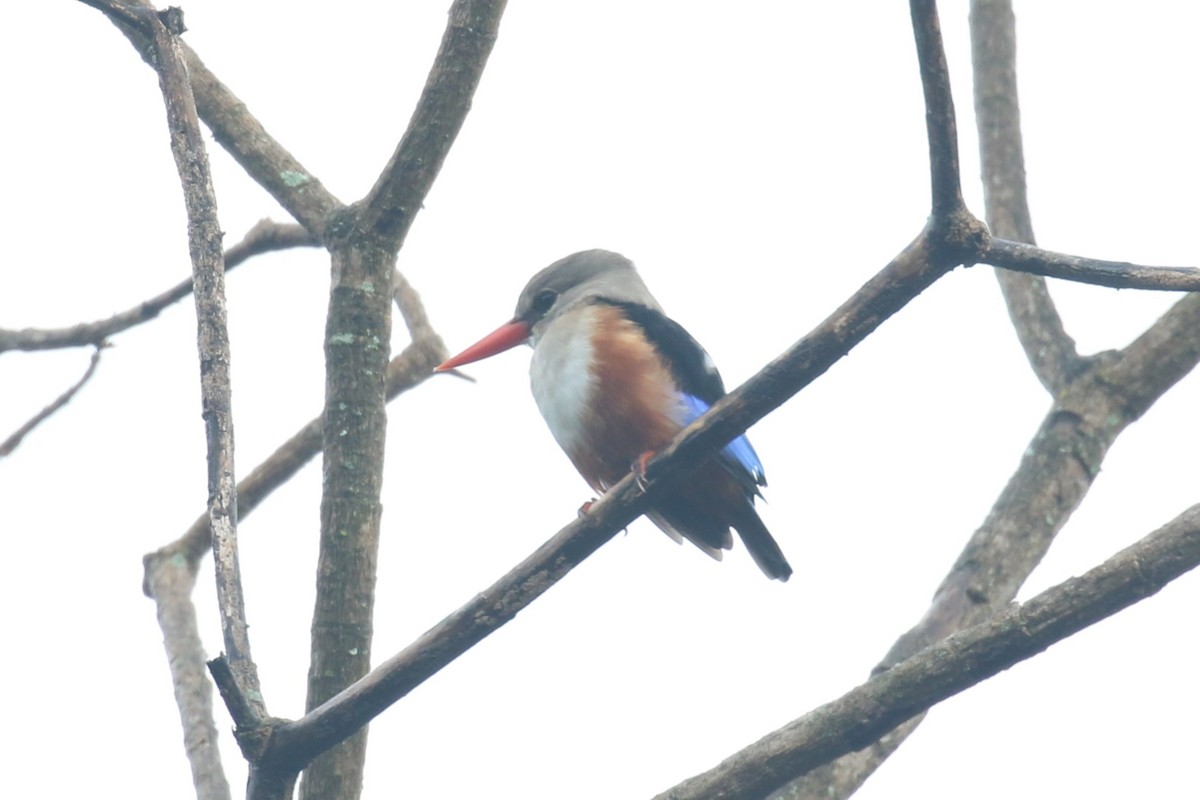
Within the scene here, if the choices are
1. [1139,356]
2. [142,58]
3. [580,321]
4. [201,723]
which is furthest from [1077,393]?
[142,58]

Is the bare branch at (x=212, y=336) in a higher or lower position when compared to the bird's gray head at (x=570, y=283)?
lower

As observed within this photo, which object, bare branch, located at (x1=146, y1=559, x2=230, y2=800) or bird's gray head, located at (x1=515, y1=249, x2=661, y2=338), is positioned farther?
bird's gray head, located at (x1=515, y1=249, x2=661, y2=338)

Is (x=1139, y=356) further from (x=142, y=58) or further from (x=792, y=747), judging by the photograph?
(x=142, y=58)

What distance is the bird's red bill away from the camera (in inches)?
197

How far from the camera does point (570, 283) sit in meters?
5.21

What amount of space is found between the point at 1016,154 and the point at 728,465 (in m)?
1.62

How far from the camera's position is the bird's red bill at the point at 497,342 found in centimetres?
500


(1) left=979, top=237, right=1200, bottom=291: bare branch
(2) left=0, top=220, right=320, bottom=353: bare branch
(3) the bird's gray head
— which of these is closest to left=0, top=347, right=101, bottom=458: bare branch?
(2) left=0, top=220, right=320, bottom=353: bare branch

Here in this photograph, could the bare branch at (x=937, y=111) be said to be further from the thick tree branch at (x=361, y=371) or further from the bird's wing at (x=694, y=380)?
the bird's wing at (x=694, y=380)

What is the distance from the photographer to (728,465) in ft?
14.1

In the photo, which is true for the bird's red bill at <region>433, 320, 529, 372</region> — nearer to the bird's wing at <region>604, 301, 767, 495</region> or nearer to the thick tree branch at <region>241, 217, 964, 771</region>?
the bird's wing at <region>604, 301, 767, 495</region>

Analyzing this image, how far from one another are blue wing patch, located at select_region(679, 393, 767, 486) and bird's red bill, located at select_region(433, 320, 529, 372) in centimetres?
98

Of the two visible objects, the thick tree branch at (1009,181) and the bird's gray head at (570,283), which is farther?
the bird's gray head at (570,283)

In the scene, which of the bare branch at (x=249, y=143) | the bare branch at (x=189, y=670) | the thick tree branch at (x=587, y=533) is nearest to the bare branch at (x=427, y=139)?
the bare branch at (x=249, y=143)
